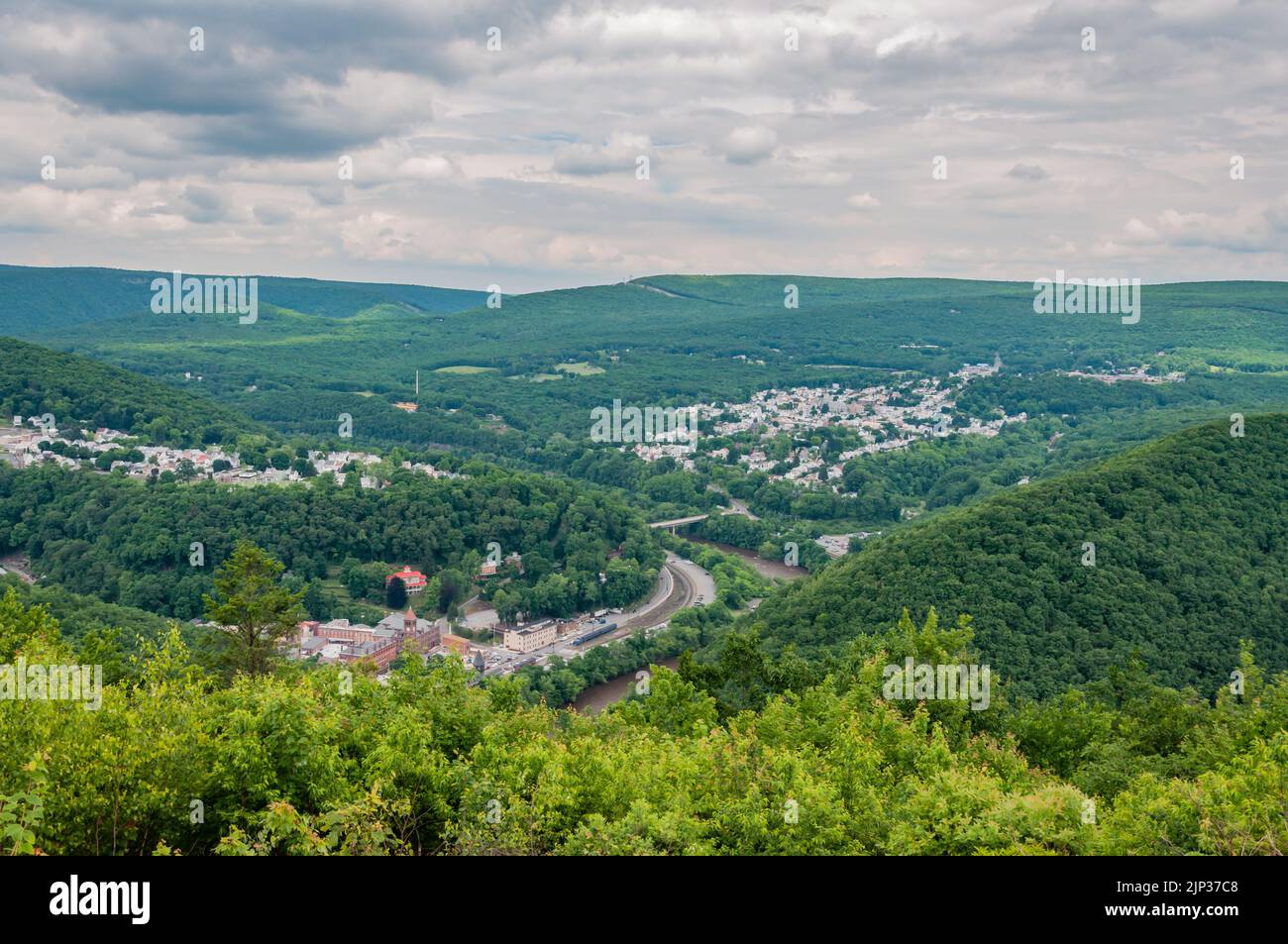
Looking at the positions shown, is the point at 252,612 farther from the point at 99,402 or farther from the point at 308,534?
the point at 99,402

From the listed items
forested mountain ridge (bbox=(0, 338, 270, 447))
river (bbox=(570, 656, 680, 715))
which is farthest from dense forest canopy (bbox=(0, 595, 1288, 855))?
forested mountain ridge (bbox=(0, 338, 270, 447))

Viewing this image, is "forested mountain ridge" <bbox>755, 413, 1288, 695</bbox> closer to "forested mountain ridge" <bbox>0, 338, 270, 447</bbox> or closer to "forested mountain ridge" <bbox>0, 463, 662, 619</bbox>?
"forested mountain ridge" <bbox>0, 463, 662, 619</bbox>

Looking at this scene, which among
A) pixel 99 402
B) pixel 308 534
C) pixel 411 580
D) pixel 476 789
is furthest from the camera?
pixel 99 402

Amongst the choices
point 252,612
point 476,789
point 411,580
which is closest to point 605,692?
point 411,580

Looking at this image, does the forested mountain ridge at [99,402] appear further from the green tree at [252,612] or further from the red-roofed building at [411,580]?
the green tree at [252,612]

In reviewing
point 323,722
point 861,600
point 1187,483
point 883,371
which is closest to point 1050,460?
point 1187,483

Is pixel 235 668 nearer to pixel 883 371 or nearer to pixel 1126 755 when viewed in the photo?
pixel 1126 755

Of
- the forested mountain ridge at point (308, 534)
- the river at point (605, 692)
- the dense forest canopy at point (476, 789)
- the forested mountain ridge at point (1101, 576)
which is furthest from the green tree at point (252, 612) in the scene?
the forested mountain ridge at point (308, 534)

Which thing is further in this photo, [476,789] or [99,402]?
[99,402]
